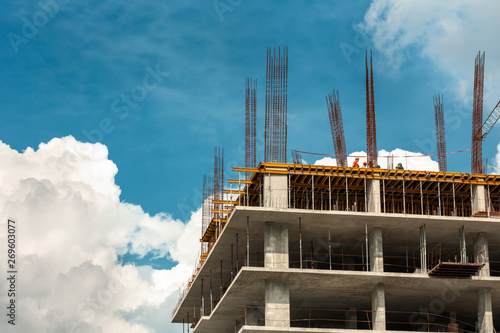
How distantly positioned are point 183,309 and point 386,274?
24581mm

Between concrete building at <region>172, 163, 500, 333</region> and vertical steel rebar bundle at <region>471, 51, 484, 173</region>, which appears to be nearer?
concrete building at <region>172, 163, 500, 333</region>

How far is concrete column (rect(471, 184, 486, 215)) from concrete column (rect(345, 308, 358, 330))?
9.72 metres

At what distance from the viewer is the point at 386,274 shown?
1677 inches

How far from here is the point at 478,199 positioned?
4556cm

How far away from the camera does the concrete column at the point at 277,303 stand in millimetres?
41572

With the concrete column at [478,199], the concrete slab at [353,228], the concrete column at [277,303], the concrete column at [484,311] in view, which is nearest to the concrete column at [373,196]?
the concrete slab at [353,228]

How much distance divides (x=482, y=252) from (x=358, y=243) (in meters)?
7.01

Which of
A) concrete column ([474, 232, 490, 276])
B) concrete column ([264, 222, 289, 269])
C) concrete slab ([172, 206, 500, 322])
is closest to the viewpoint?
concrete column ([264, 222, 289, 269])

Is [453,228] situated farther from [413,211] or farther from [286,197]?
[286,197]

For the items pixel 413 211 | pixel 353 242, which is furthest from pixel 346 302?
pixel 413 211

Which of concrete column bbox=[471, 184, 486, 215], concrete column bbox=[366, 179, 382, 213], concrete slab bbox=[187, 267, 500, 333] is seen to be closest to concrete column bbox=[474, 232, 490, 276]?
concrete slab bbox=[187, 267, 500, 333]

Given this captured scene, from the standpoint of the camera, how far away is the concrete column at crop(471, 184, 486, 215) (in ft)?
149

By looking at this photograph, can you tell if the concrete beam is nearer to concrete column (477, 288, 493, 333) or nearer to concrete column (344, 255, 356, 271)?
concrete column (344, 255, 356, 271)

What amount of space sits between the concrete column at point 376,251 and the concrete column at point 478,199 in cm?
599
